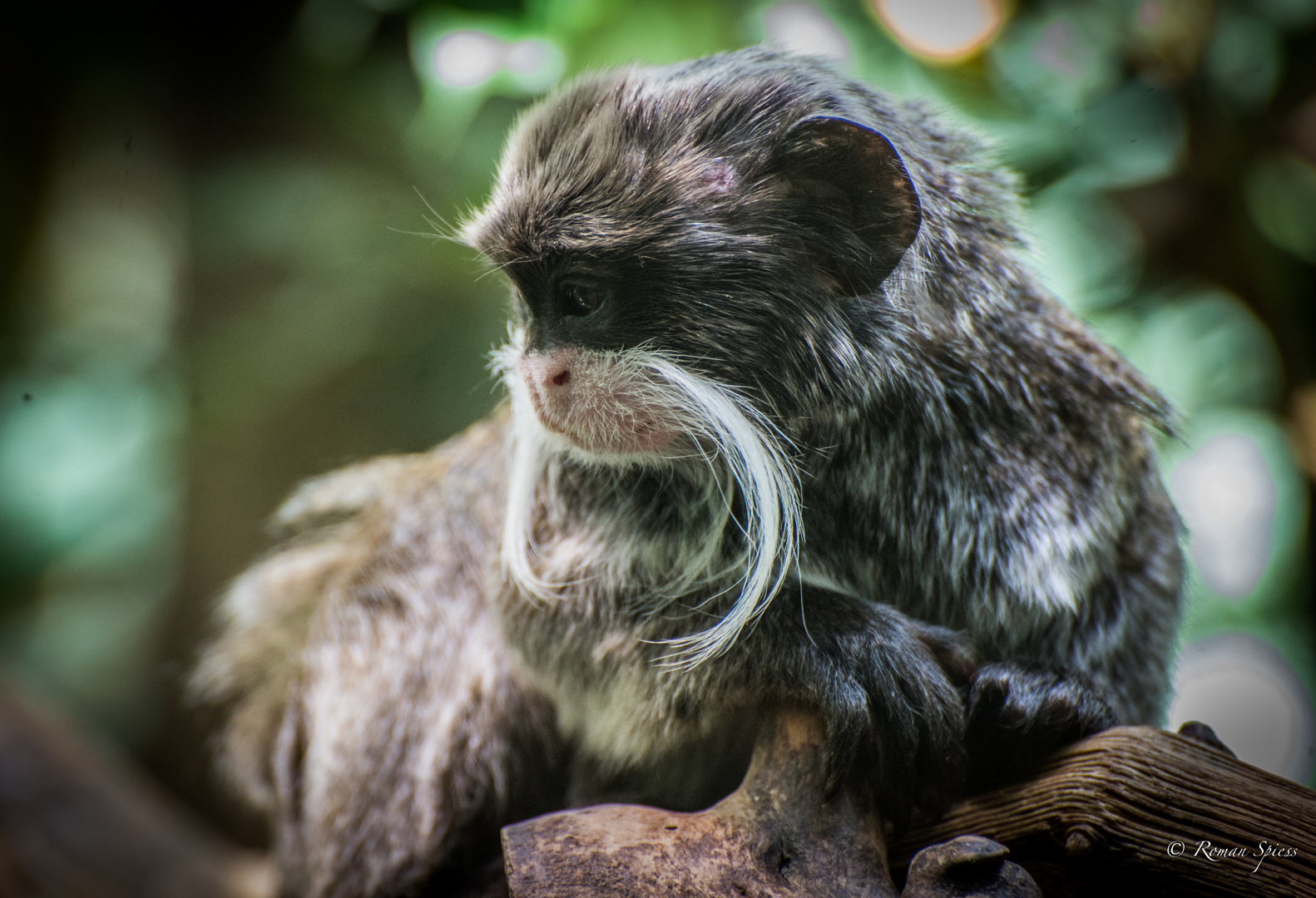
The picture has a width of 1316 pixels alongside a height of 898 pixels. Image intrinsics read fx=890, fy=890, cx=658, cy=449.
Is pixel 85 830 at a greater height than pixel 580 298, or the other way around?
pixel 580 298

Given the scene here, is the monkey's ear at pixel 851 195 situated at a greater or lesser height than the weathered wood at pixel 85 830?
greater

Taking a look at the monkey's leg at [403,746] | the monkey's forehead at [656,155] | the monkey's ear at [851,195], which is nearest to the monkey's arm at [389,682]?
the monkey's leg at [403,746]

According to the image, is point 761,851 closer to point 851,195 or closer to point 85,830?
point 851,195

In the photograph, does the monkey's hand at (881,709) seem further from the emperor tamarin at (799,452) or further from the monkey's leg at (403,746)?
the monkey's leg at (403,746)

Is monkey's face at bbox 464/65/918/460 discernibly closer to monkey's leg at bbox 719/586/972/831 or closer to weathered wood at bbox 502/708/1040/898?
monkey's leg at bbox 719/586/972/831

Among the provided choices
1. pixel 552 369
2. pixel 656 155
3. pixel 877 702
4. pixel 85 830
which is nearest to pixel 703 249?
pixel 656 155

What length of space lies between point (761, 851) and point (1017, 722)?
33 cm

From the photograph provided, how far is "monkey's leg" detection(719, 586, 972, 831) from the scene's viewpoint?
3.32 feet

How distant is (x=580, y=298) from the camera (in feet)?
3.39

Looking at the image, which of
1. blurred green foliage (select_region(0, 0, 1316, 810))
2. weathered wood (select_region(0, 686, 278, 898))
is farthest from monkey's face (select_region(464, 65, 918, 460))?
weathered wood (select_region(0, 686, 278, 898))

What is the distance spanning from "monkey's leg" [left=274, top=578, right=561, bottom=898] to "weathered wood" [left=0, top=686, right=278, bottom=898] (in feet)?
1.88

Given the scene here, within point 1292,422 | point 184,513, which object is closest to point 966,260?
point 1292,422

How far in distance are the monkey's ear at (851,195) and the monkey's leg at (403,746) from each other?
0.79 metres

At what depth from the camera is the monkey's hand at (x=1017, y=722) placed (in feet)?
3.34
